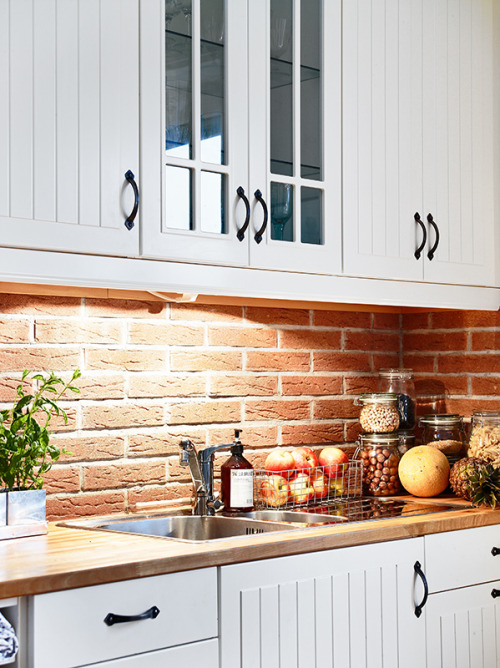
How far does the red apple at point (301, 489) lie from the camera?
261 centimetres

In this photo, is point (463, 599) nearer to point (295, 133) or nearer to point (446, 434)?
point (446, 434)

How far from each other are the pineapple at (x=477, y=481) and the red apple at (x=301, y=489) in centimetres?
43

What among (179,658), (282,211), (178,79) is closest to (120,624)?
(179,658)

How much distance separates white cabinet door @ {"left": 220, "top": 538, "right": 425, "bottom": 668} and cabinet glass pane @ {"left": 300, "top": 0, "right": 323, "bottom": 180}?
99cm

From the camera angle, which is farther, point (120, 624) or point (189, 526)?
point (189, 526)

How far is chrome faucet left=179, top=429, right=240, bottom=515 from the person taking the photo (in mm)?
2482

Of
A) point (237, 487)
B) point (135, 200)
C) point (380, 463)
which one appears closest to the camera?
point (135, 200)

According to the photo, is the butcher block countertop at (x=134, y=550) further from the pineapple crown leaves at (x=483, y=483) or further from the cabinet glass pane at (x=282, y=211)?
the cabinet glass pane at (x=282, y=211)

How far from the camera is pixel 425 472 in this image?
276 centimetres

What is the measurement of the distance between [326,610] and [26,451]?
30.3 inches

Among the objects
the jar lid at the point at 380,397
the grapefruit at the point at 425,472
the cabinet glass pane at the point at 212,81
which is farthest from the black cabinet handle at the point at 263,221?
the grapefruit at the point at 425,472

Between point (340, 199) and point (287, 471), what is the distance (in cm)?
76

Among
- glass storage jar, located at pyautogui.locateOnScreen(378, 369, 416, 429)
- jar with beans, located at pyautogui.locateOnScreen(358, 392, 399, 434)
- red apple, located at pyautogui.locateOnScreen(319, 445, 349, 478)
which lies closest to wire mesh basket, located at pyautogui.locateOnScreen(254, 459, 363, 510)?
red apple, located at pyautogui.locateOnScreen(319, 445, 349, 478)

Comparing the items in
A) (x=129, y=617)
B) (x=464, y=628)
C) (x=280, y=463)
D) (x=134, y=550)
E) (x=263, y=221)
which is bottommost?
(x=464, y=628)
